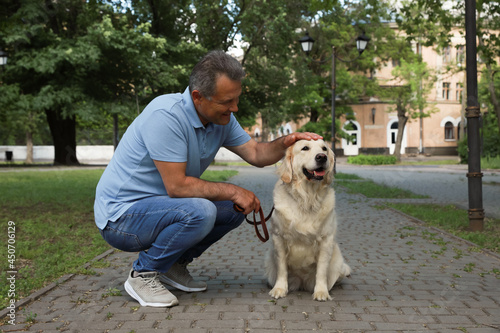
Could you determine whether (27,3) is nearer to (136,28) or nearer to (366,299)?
(366,299)

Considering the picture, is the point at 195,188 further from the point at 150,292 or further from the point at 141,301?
the point at 141,301

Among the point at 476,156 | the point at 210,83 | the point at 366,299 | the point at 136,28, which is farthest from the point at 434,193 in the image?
the point at 136,28

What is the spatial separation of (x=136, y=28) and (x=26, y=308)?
20771 millimetres

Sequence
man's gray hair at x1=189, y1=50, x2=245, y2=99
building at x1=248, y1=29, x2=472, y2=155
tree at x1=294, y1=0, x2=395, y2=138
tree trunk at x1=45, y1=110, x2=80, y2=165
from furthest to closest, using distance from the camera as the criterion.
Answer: building at x1=248, y1=29, x2=472, y2=155, tree at x1=294, y1=0, x2=395, y2=138, tree trunk at x1=45, y1=110, x2=80, y2=165, man's gray hair at x1=189, y1=50, x2=245, y2=99

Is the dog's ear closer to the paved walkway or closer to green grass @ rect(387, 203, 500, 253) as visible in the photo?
the paved walkway

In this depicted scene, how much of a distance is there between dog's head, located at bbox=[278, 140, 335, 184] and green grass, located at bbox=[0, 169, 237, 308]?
255 cm

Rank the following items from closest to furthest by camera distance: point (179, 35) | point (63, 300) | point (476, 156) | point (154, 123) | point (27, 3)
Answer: point (154, 123) < point (63, 300) < point (476, 156) < point (27, 3) < point (179, 35)

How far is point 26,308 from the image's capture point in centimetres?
397

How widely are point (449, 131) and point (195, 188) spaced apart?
190ft

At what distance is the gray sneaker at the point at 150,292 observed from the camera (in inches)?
158

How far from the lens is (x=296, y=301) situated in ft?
13.8

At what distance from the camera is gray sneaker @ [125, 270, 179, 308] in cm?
401

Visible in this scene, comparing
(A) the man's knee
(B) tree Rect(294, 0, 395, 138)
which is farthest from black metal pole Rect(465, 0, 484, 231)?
(B) tree Rect(294, 0, 395, 138)

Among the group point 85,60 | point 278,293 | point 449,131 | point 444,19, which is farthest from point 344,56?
point 278,293
